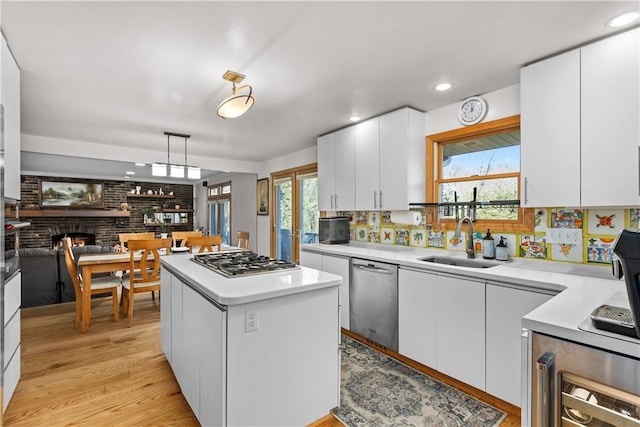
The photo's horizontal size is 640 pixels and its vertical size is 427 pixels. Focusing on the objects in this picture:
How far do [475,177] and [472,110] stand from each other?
0.58 m

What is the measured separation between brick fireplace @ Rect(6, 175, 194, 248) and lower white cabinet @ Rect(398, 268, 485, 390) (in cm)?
859

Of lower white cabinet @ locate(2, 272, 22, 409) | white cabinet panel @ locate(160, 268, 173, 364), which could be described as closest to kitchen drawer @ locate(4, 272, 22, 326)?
lower white cabinet @ locate(2, 272, 22, 409)

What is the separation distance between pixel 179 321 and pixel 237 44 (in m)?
1.79

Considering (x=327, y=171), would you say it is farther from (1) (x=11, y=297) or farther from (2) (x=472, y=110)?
(1) (x=11, y=297)

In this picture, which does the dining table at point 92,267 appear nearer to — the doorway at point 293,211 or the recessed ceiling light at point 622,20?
the doorway at point 293,211

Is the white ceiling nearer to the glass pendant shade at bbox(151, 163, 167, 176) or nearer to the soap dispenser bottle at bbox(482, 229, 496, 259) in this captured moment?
the glass pendant shade at bbox(151, 163, 167, 176)

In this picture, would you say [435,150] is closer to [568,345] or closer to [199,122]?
[568,345]

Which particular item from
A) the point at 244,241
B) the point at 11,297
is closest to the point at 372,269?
the point at 11,297

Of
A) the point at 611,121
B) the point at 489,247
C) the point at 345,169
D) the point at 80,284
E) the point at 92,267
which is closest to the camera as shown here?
the point at 611,121

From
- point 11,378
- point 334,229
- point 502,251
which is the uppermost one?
point 334,229

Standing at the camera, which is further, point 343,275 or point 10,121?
point 343,275

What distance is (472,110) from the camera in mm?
2734

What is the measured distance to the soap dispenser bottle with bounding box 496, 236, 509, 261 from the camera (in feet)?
8.09

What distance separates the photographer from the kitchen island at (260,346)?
143 cm
